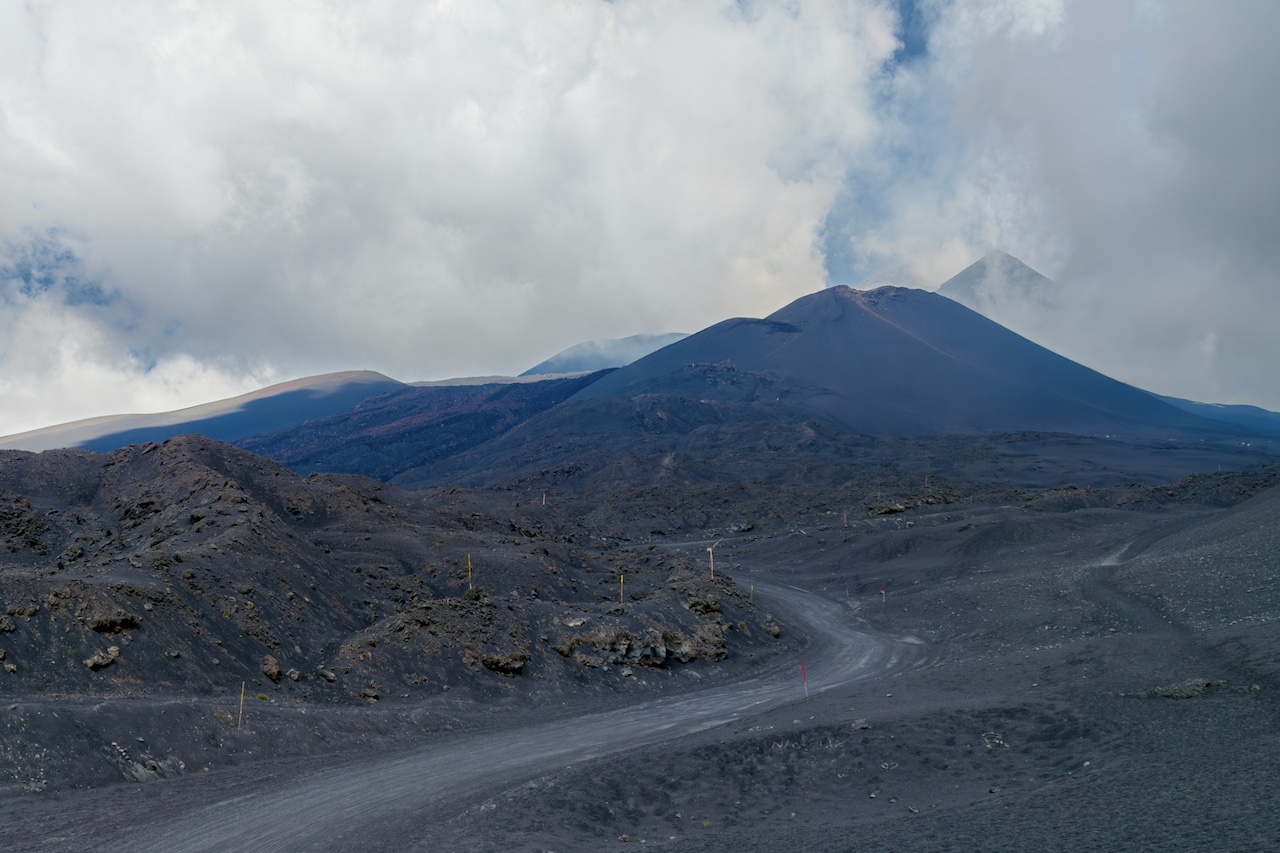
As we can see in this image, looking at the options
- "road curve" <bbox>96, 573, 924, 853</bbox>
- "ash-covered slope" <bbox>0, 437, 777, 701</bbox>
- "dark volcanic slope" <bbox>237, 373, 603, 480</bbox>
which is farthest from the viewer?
"dark volcanic slope" <bbox>237, 373, 603, 480</bbox>

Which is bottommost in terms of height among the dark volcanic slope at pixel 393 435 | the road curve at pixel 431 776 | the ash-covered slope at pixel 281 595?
the road curve at pixel 431 776

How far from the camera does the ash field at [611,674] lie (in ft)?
47.8

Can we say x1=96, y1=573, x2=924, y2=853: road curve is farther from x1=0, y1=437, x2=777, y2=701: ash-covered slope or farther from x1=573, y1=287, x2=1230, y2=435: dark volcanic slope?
x1=573, y1=287, x2=1230, y2=435: dark volcanic slope

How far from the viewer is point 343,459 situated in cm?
15000

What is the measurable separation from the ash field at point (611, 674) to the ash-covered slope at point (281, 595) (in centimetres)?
13

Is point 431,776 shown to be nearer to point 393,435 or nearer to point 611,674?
point 611,674

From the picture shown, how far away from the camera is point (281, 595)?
28.0 meters

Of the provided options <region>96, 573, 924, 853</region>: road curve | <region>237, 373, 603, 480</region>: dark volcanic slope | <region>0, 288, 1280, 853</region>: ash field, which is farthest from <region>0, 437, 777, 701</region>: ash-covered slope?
<region>237, 373, 603, 480</region>: dark volcanic slope

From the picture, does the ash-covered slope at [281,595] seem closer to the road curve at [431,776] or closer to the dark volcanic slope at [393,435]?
the road curve at [431,776]

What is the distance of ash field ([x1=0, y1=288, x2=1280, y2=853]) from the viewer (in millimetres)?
14562

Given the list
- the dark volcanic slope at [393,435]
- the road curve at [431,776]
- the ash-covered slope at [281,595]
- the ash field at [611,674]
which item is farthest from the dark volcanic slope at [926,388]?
the road curve at [431,776]

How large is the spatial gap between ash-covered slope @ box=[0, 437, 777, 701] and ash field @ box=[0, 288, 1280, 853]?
131 mm

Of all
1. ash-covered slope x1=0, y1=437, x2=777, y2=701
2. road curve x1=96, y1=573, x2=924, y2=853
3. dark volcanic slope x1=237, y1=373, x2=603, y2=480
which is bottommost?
road curve x1=96, y1=573, x2=924, y2=853

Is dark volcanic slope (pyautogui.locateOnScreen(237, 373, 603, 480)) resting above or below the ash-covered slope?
above
